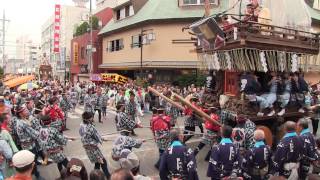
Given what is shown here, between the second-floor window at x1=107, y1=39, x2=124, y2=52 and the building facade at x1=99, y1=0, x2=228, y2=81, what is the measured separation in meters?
0.96

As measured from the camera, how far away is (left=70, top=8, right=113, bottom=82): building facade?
3850cm

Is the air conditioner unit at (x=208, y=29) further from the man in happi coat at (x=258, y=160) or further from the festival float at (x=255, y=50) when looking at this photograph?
the man in happi coat at (x=258, y=160)

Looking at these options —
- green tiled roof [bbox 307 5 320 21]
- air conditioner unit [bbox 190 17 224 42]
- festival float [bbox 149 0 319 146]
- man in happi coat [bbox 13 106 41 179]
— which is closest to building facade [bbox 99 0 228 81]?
green tiled roof [bbox 307 5 320 21]

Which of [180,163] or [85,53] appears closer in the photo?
[180,163]

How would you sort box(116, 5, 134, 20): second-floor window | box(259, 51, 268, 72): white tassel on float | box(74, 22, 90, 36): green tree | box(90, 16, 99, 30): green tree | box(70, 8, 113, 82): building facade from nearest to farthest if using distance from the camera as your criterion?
1. box(259, 51, 268, 72): white tassel on float
2. box(116, 5, 134, 20): second-floor window
3. box(70, 8, 113, 82): building facade
4. box(90, 16, 99, 30): green tree
5. box(74, 22, 90, 36): green tree

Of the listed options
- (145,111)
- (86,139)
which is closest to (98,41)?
(145,111)

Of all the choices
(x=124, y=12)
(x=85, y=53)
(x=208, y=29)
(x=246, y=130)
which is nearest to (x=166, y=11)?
(x=124, y=12)

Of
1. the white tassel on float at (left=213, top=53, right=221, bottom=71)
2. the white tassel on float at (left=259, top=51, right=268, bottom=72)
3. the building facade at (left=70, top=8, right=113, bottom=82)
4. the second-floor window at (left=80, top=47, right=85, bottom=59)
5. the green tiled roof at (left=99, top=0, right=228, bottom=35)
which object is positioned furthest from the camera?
the second-floor window at (left=80, top=47, right=85, bottom=59)

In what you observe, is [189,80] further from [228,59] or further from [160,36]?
[228,59]

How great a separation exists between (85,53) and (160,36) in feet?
48.6

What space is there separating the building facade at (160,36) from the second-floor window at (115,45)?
96cm

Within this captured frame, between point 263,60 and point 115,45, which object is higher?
point 115,45

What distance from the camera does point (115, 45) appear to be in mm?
34750

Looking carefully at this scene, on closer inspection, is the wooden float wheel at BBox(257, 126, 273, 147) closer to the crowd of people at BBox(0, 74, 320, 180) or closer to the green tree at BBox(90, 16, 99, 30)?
the crowd of people at BBox(0, 74, 320, 180)
